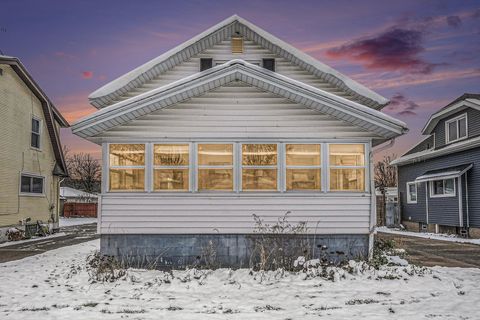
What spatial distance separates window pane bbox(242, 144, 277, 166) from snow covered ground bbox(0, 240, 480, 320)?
2652mm

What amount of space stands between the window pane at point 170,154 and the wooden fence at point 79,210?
3606cm

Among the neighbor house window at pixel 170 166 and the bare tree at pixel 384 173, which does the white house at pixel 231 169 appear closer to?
the neighbor house window at pixel 170 166

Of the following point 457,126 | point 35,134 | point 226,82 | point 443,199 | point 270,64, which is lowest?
point 443,199

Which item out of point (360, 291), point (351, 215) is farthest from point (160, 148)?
point (360, 291)

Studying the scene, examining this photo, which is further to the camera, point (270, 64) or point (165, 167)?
point (270, 64)

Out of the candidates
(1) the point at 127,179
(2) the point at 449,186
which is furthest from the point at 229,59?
(2) the point at 449,186

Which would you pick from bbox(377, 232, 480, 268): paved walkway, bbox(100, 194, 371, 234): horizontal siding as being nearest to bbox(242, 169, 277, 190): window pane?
bbox(100, 194, 371, 234): horizontal siding

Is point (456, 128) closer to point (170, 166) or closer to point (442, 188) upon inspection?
point (442, 188)

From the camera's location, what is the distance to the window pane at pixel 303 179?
1114cm

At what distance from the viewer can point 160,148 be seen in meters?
11.2

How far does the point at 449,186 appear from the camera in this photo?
2253cm

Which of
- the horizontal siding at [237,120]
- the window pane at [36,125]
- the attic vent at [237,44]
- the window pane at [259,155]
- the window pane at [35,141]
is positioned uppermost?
the attic vent at [237,44]

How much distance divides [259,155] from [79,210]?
38.0 meters

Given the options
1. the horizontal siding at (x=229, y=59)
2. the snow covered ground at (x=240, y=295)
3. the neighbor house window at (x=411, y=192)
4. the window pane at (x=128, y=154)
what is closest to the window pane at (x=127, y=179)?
the window pane at (x=128, y=154)
